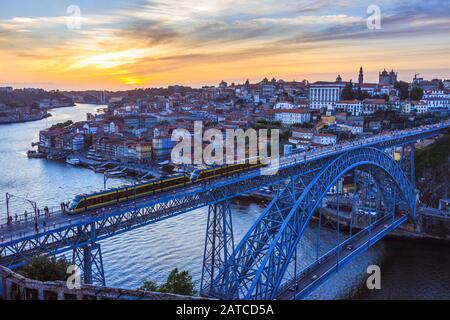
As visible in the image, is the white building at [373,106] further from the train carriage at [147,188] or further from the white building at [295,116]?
the train carriage at [147,188]

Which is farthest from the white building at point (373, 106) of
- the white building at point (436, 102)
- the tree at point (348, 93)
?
the tree at point (348, 93)

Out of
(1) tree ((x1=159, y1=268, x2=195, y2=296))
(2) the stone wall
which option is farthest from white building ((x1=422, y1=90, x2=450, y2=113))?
(2) the stone wall

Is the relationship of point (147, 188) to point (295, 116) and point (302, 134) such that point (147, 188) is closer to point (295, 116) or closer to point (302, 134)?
point (302, 134)

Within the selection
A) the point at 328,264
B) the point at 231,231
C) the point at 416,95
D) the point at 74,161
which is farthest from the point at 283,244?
the point at 416,95

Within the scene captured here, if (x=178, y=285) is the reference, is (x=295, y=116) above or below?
above

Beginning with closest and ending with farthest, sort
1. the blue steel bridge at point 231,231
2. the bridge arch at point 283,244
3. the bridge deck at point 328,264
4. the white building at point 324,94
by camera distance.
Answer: the blue steel bridge at point 231,231, the bridge arch at point 283,244, the bridge deck at point 328,264, the white building at point 324,94

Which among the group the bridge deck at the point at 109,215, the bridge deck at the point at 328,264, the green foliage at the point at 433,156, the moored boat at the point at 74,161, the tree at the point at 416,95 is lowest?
the bridge deck at the point at 328,264
